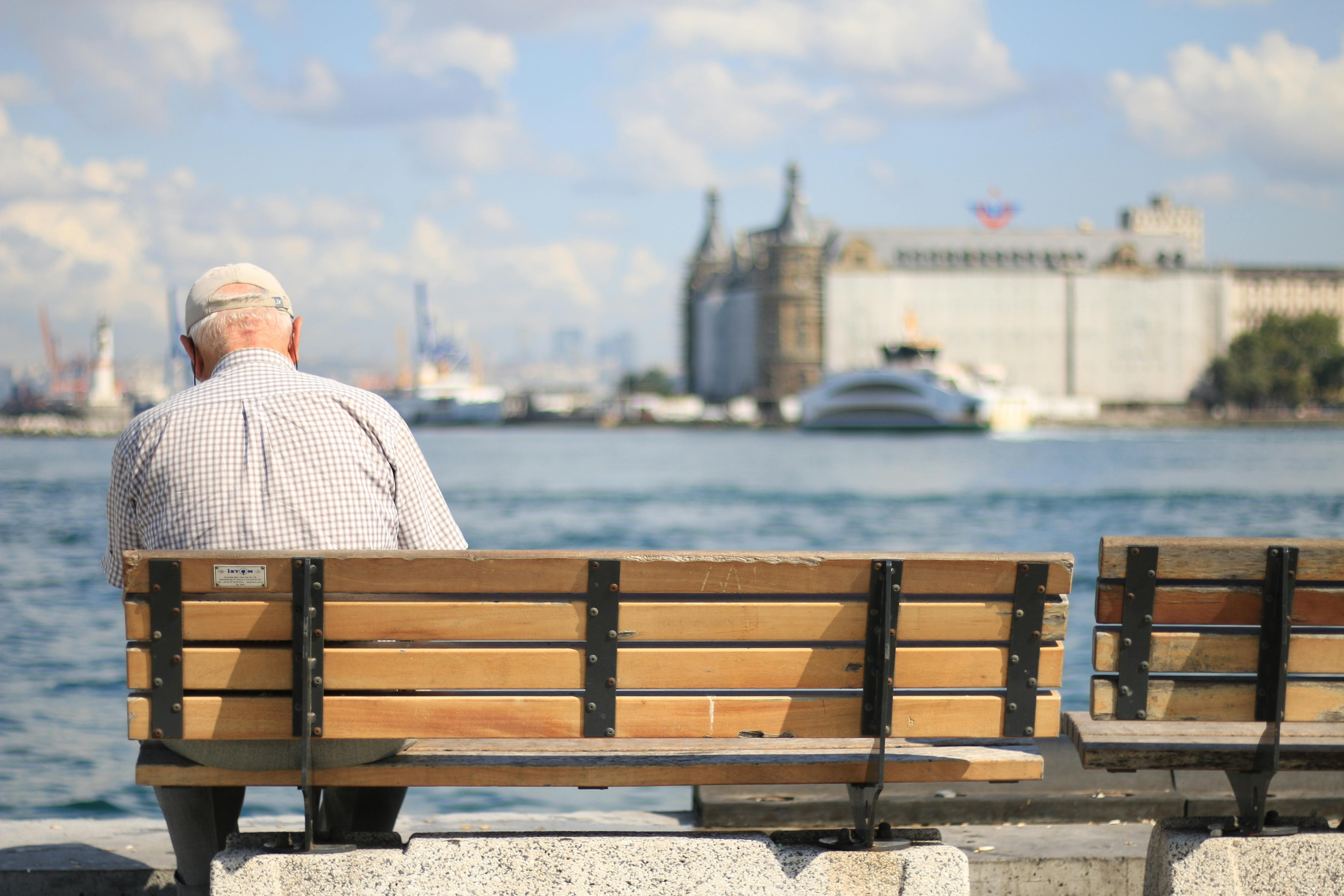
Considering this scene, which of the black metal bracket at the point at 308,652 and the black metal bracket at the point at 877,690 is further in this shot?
the black metal bracket at the point at 877,690

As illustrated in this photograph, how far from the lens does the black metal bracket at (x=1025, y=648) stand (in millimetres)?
2896

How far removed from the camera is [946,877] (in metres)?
2.99

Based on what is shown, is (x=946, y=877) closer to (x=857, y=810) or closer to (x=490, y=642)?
(x=857, y=810)

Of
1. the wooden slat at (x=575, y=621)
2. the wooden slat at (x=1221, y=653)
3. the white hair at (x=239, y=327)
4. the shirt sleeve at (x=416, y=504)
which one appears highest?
the white hair at (x=239, y=327)

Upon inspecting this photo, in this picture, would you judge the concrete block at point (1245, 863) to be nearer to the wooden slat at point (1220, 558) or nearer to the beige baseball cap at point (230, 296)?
the wooden slat at point (1220, 558)

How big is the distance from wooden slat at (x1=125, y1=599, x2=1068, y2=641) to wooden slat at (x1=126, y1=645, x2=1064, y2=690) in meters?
0.03

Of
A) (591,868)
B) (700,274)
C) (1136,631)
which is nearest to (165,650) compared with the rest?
(591,868)

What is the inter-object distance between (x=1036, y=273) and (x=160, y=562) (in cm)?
11570

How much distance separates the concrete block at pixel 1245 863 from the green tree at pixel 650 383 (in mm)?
157727

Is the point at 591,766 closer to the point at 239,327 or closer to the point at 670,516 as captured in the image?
the point at 239,327

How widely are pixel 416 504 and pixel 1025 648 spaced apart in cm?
126

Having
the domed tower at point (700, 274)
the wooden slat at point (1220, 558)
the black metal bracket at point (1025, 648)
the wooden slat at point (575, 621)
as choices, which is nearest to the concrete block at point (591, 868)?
the black metal bracket at point (1025, 648)

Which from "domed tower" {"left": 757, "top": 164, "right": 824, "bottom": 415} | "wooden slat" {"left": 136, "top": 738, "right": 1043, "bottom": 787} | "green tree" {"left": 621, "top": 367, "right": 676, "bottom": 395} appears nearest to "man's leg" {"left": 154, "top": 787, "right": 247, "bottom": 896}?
"wooden slat" {"left": 136, "top": 738, "right": 1043, "bottom": 787}

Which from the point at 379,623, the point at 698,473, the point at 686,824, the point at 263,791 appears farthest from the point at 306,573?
the point at 698,473
